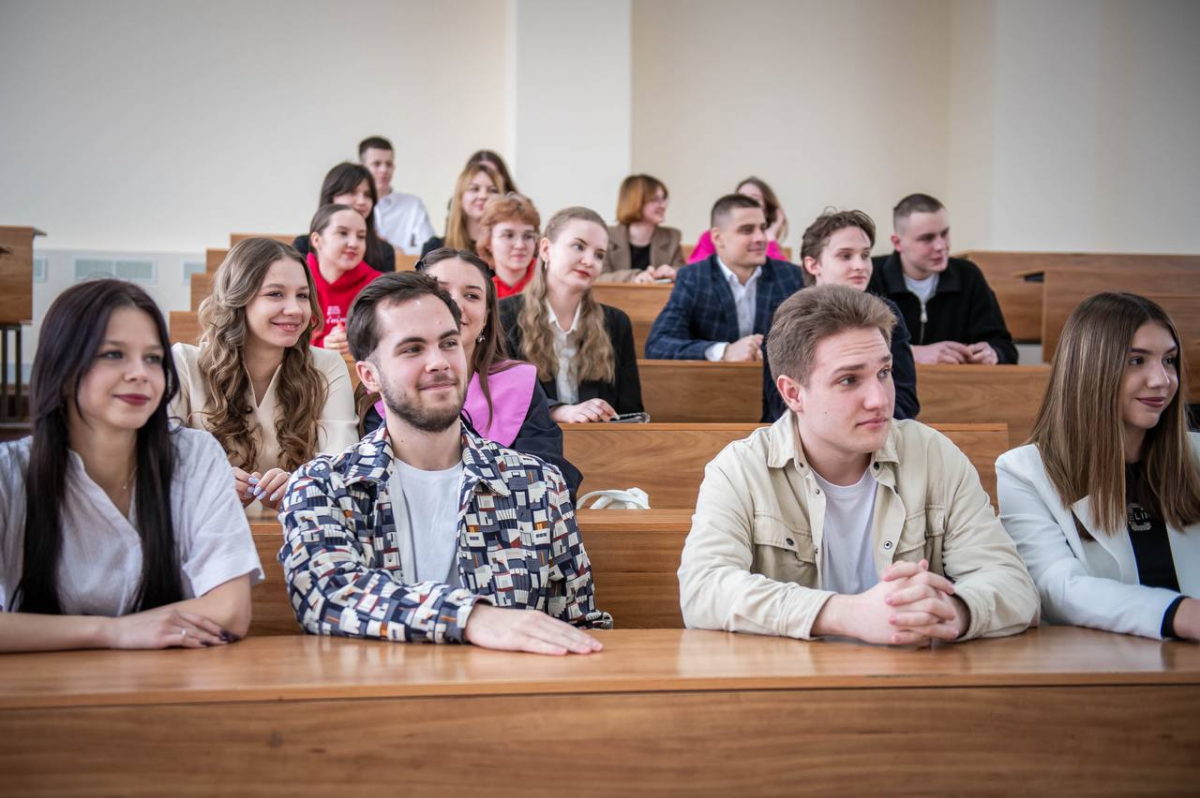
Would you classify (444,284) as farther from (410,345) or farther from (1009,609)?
(1009,609)

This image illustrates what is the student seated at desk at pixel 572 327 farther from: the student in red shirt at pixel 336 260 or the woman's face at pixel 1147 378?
the woman's face at pixel 1147 378

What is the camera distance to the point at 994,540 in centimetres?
162

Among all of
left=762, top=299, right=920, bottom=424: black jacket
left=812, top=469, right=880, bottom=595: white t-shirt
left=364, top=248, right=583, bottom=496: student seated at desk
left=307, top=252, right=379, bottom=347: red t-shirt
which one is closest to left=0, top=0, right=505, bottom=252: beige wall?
left=307, top=252, right=379, bottom=347: red t-shirt

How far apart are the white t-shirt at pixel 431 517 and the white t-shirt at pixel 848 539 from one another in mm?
559

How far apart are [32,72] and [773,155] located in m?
4.06

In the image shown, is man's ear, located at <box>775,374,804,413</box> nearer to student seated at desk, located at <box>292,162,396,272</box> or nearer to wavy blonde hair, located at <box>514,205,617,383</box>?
wavy blonde hair, located at <box>514,205,617,383</box>

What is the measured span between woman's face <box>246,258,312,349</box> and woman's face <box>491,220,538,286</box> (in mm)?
1113

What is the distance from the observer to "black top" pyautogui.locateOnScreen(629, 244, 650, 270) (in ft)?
17.0

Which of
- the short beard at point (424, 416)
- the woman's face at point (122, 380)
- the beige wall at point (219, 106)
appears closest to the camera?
the woman's face at point (122, 380)

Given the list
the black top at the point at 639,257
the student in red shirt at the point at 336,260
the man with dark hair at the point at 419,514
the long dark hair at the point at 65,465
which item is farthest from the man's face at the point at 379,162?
the long dark hair at the point at 65,465

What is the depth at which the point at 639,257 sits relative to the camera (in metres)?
5.18

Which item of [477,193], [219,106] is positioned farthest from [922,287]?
[219,106]

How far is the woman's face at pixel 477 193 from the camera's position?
429cm

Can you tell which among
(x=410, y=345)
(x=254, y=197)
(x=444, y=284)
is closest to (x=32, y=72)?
(x=254, y=197)
